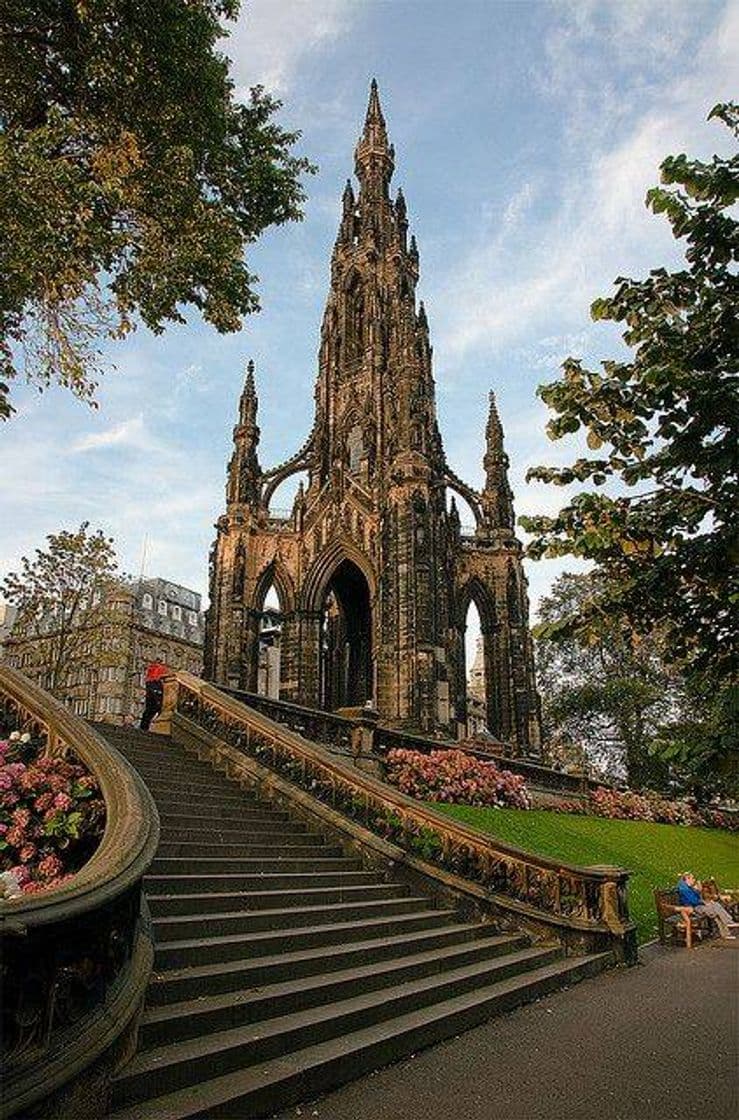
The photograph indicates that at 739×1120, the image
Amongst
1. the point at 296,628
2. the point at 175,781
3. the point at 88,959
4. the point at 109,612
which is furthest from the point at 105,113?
the point at 296,628

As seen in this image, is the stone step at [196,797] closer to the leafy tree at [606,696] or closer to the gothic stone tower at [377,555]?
the gothic stone tower at [377,555]

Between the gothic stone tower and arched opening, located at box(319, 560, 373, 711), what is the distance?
8cm

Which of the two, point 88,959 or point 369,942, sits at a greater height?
point 88,959

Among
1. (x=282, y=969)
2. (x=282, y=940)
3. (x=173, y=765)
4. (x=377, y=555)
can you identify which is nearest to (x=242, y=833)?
(x=282, y=940)

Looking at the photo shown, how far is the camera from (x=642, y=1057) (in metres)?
4.80

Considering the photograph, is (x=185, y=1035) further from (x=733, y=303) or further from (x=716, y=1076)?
(x=733, y=303)

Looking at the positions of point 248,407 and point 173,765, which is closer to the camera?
point 173,765

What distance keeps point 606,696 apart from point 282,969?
3304cm

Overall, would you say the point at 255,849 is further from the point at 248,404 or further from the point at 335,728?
the point at 248,404

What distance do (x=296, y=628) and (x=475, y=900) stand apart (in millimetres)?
24196

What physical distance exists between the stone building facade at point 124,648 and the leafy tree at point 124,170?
1538cm

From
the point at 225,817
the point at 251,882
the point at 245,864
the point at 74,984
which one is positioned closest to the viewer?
the point at 74,984

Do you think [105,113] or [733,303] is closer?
[733,303]

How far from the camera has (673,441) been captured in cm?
424
